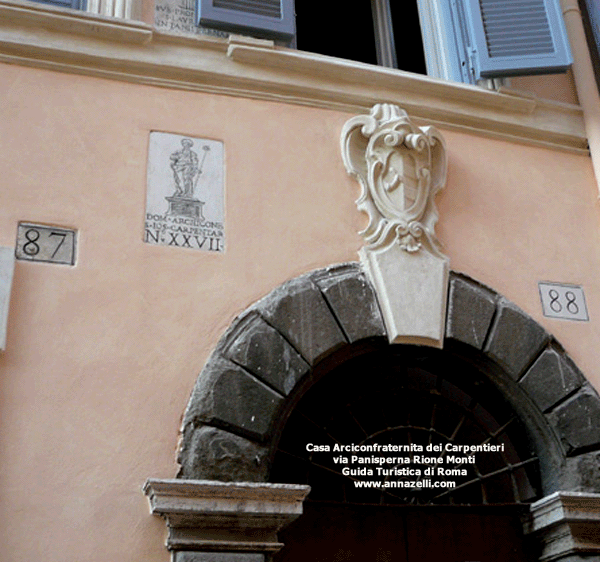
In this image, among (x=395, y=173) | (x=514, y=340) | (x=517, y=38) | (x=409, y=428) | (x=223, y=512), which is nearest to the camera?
(x=223, y=512)

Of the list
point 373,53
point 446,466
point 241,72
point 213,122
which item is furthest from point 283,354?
point 373,53

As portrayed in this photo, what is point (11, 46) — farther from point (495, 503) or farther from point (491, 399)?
point (495, 503)

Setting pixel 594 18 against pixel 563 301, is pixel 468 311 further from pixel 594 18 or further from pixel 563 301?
pixel 594 18

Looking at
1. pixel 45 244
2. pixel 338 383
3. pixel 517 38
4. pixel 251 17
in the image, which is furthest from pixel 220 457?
pixel 517 38

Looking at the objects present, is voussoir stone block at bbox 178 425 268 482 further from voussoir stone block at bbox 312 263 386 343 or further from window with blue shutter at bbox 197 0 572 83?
window with blue shutter at bbox 197 0 572 83

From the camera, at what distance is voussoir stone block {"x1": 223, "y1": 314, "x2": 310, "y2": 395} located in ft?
12.6

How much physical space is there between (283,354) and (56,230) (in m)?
1.14

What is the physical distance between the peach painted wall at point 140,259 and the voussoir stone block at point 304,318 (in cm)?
9

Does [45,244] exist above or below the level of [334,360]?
above

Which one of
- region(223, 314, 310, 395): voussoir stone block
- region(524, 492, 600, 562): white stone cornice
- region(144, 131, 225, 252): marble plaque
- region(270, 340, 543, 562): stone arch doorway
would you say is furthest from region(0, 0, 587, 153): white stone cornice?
region(524, 492, 600, 562): white stone cornice

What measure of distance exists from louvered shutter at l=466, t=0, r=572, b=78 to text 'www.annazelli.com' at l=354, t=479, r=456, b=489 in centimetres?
230

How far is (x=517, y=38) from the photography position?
5070 millimetres

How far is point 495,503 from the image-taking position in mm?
4207

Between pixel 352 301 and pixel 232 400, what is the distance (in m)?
0.79
